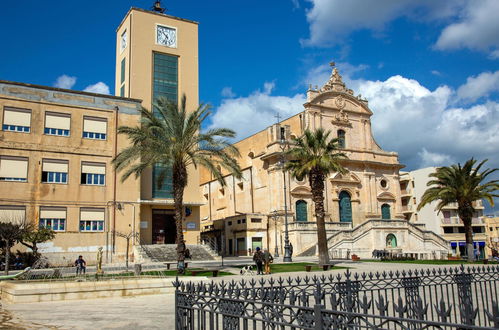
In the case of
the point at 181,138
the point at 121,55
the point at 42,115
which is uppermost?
the point at 121,55

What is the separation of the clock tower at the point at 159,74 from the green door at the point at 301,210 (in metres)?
11.1

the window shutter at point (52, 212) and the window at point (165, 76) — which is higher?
the window at point (165, 76)

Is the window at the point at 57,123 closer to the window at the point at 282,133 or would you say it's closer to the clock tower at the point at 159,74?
the clock tower at the point at 159,74

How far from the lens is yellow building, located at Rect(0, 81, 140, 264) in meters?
32.6

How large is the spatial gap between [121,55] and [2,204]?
1923cm

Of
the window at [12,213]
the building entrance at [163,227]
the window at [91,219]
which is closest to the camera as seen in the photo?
the window at [12,213]

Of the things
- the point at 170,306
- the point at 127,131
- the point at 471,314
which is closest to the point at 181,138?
the point at 127,131

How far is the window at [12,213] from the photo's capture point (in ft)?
103

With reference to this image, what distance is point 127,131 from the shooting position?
25.4 m

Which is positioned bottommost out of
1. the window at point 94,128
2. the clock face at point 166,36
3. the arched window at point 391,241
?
the arched window at point 391,241

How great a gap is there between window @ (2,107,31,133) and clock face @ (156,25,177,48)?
14446 millimetres

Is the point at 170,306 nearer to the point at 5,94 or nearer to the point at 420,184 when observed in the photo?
the point at 5,94

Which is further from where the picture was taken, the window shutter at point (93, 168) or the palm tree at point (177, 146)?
the window shutter at point (93, 168)

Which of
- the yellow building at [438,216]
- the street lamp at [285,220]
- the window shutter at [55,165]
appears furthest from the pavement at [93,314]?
the yellow building at [438,216]
